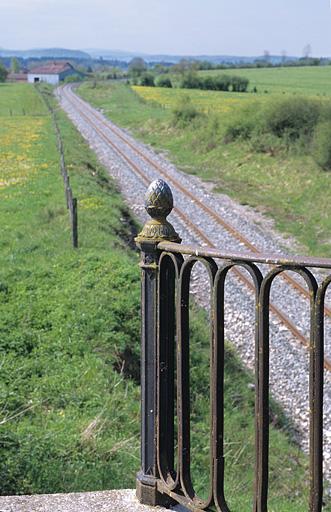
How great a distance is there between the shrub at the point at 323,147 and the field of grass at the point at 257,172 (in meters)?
0.31

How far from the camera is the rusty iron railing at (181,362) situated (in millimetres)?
3068

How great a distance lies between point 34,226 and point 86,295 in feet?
20.5

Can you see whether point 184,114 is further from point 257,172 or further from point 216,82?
point 216,82

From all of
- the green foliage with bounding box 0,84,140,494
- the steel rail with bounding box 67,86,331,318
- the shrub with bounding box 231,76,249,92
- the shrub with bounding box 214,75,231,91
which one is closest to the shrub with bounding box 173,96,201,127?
the steel rail with bounding box 67,86,331,318

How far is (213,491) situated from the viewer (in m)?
3.41

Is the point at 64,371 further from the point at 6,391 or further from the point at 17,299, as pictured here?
the point at 17,299

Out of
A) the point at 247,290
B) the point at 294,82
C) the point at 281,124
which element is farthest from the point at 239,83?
the point at 247,290

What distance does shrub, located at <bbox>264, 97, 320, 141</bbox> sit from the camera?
109ft

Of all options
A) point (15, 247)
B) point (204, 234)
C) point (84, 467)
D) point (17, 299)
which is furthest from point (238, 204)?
point (84, 467)

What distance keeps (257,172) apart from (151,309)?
27.9 m

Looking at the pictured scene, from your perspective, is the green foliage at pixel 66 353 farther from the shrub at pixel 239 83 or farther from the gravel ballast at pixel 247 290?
the shrub at pixel 239 83

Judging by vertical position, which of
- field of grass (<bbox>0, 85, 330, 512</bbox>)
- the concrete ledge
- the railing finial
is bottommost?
field of grass (<bbox>0, 85, 330, 512</bbox>)

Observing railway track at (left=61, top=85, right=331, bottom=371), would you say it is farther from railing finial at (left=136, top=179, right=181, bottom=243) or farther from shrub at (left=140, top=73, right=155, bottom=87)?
shrub at (left=140, top=73, right=155, bottom=87)

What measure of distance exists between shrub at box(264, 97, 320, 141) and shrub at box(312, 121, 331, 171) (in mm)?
2917
